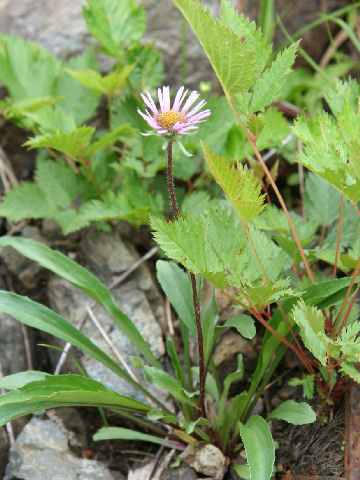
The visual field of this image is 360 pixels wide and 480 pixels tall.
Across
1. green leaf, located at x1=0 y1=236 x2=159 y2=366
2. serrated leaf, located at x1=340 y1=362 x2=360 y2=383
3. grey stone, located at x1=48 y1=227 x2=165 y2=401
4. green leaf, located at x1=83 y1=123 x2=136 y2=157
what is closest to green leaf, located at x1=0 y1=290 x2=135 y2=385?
green leaf, located at x1=0 y1=236 x2=159 y2=366

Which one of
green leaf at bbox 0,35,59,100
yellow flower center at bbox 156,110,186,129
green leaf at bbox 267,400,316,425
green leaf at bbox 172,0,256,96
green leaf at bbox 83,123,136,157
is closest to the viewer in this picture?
green leaf at bbox 172,0,256,96

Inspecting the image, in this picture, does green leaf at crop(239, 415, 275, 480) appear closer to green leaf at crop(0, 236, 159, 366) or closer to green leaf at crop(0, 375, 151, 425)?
green leaf at crop(0, 375, 151, 425)

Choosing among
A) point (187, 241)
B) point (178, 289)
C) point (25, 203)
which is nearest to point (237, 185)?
point (187, 241)

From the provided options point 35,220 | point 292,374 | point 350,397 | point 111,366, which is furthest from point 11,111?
point 350,397

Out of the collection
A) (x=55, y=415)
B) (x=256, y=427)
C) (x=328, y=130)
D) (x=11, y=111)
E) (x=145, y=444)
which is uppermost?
(x=11, y=111)

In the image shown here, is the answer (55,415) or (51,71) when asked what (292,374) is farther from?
(51,71)

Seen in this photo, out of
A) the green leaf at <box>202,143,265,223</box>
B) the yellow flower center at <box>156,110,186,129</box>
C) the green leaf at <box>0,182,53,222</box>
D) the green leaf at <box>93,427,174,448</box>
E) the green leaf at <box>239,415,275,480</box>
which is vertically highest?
the yellow flower center at <box>156,110,186,129</box>
